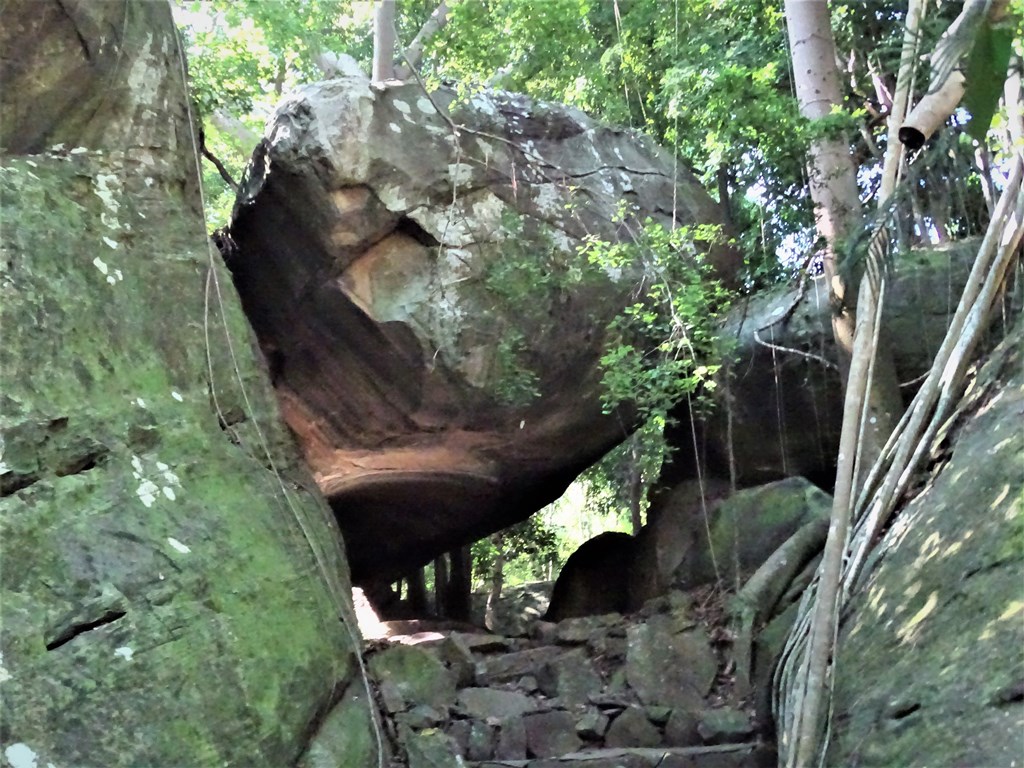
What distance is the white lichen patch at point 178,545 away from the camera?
3418 mm

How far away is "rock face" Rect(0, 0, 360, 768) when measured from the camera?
294 centimetres

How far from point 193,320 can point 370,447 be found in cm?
362

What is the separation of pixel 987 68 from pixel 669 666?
15.4 feet

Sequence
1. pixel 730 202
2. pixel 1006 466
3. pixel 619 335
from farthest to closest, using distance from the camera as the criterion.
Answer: pixel 730 202, pixel 619 335, pixel 1006 466

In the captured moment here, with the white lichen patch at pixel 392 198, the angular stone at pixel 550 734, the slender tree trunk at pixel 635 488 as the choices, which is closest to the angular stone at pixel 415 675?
the angular stone at pixel 550 734

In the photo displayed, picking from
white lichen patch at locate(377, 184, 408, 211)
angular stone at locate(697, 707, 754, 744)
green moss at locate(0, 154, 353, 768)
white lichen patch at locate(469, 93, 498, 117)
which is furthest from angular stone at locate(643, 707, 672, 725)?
white lichen patch at locate(469, 93, 498, 117)

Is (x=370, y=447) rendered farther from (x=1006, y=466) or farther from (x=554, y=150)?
(x=1006, y=466)

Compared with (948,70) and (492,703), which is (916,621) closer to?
(948,70)

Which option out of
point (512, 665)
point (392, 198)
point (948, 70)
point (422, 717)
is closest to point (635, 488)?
point (512, 665)

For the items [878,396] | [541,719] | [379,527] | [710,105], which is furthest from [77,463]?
[379,527]

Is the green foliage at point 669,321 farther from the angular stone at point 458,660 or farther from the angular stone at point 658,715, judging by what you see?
the angular stone at point 458,660

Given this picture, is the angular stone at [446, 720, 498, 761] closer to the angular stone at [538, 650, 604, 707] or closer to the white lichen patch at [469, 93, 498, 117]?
the angular stone at [538, 650, 604, 707]

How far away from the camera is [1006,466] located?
119 inches

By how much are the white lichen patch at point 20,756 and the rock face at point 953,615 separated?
8.24ft
